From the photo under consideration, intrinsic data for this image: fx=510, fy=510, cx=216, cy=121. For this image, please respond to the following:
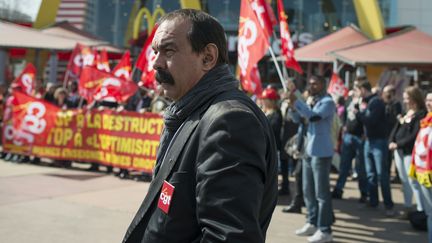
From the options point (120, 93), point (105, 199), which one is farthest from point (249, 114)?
point (120, 93)

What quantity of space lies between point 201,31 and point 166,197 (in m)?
0.57

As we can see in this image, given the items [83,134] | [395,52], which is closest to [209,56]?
[83,134]

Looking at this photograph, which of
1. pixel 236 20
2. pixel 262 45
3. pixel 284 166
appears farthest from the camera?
pixel 236 20

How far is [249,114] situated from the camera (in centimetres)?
158

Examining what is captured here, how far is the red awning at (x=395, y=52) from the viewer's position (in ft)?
35.6

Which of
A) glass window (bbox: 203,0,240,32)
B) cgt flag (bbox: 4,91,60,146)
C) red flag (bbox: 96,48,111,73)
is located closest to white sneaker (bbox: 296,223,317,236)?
cgt flag (bbox: 4,91,60,146)

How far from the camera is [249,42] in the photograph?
723cm

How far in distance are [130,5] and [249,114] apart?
27.9 meters

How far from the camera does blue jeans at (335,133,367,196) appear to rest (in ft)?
26.3

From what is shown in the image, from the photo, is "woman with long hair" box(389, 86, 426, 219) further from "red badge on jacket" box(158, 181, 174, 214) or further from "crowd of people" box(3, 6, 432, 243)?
"red badge on jacket" box(158, 181, 174, 214)

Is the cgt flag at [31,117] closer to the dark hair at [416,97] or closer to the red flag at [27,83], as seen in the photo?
the red flag at [27,83]

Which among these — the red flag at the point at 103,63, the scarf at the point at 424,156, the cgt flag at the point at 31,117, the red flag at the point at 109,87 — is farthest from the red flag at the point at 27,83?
the scarf at the point at 424,156

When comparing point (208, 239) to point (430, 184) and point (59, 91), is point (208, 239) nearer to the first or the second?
point (430, 184)

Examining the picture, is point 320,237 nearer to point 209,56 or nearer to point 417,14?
point 209,56
